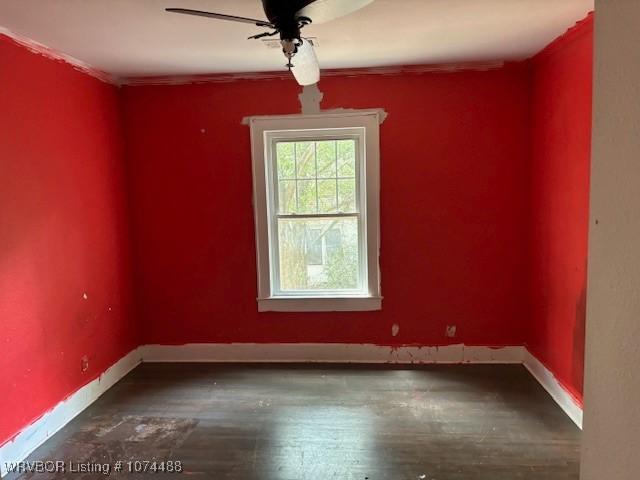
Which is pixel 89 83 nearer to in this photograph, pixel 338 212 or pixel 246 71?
pixel 246 71

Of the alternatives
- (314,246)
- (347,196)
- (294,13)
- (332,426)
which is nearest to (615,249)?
(294,13)

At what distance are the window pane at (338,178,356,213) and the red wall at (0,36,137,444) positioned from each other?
1.72m

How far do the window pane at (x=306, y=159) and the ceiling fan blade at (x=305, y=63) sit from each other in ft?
3.07

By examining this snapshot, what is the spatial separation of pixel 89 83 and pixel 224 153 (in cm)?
102

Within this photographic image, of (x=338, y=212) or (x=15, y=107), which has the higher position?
(x=15, y=107)

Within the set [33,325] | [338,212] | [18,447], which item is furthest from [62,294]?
[338,212]

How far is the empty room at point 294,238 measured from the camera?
7.41 ft

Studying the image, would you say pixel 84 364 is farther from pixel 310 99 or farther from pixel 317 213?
pixel 310 99

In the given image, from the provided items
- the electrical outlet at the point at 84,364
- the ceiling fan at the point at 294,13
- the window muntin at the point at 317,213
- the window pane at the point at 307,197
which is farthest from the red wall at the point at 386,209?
the ceiling fan at the point at 294,13

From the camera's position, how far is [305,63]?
2191 mm

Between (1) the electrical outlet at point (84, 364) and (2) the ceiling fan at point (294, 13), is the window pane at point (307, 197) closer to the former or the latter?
(2) the ceiling fan at point (294, 13)

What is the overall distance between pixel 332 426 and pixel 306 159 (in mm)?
1951

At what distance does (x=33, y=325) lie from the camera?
2449mm

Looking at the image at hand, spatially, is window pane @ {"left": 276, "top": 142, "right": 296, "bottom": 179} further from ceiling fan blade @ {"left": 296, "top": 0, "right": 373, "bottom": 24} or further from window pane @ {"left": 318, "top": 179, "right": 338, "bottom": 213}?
ceiling fan blade @ {"left": 296, "top": 0, "right": 373, "bottom": 24}
